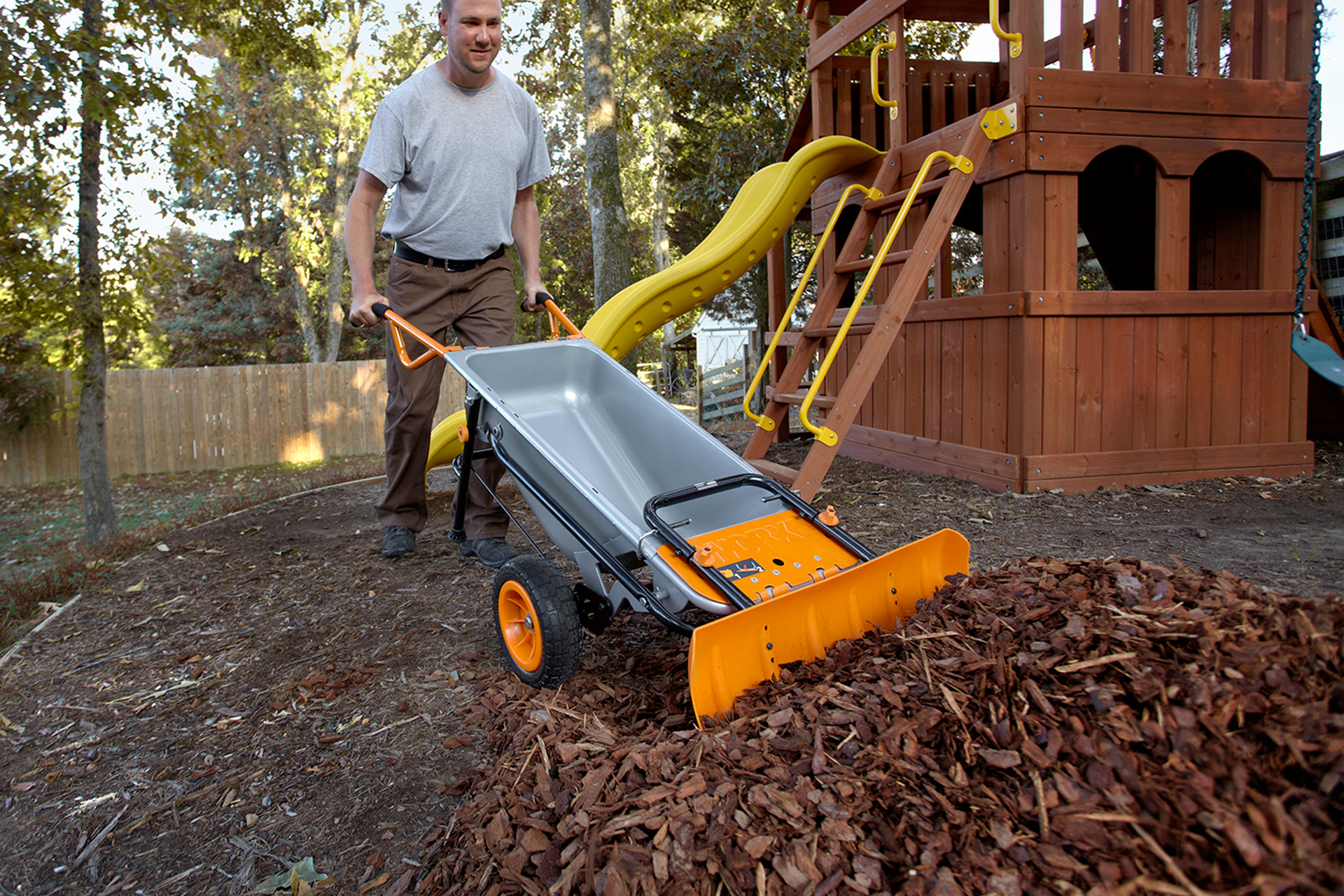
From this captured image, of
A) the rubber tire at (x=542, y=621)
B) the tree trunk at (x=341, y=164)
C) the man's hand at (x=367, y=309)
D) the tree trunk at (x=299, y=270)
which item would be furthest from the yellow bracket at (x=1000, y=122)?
the tree trunk at (x=299, y=270)

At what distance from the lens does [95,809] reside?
2.01 metres

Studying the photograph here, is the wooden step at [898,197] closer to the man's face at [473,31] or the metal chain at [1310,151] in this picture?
the metal chain at [1310,151]

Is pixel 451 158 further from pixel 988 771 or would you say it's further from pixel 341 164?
pixel 341 164

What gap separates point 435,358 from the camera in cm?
358

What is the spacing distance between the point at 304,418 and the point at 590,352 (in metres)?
13.3

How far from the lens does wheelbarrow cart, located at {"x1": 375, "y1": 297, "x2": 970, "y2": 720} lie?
6.66 feet

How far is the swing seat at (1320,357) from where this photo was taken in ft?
13.9

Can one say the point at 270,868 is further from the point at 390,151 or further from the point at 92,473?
the point at 92,473

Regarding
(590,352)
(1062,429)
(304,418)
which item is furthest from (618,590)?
(304,418)

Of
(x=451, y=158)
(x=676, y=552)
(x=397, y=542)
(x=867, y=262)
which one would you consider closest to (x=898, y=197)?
(x=867, y=262)

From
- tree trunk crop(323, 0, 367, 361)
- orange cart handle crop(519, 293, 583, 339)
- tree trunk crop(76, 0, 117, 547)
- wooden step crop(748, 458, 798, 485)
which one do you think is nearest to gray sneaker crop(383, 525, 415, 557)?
orange cart handle crop(519, 293, 583, 339)

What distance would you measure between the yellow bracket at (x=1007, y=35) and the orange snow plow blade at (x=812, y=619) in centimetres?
304

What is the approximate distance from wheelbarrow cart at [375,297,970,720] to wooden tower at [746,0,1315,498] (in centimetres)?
124

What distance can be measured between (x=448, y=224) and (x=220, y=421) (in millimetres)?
12614
